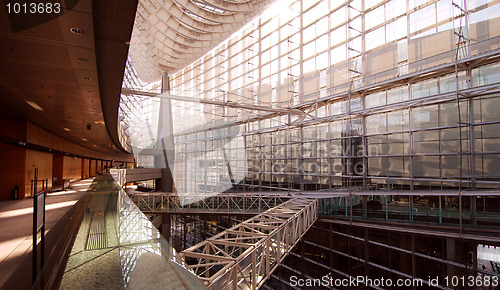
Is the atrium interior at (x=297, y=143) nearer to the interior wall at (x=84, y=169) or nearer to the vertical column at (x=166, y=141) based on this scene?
the vertical column at (x=166, y=141)

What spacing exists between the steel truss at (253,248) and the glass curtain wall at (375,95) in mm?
3385

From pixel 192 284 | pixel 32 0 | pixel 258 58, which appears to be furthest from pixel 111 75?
pixel 258 58

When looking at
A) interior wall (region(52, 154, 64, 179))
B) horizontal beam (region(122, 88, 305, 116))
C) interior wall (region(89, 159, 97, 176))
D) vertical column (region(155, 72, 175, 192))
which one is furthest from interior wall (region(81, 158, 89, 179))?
horizontal beam (region(122, 88, 305, 116))

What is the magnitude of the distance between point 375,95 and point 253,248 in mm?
8854

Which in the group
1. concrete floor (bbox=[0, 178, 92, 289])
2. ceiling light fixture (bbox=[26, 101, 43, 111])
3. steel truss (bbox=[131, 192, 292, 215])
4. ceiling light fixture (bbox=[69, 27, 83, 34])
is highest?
ceiling light fixture (bbox=[69, 27, 83, 34])

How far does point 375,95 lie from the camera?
11.2m

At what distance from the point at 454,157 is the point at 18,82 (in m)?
11.7

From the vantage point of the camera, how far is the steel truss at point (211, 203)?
12188 mm

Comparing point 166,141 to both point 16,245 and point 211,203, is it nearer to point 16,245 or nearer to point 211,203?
point 211,203

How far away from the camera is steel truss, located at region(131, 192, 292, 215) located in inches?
480

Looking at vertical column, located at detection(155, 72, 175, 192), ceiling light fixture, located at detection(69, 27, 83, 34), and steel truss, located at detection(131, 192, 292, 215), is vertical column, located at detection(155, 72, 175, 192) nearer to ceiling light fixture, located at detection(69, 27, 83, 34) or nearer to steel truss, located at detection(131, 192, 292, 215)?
steel truss, located at detection(131, 192, 292, 215)

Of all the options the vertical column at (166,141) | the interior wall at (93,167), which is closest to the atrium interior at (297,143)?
the vertical column at (166,141)

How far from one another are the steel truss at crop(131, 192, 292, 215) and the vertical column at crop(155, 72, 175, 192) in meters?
4.76

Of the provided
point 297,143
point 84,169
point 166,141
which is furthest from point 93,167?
point 297,143
